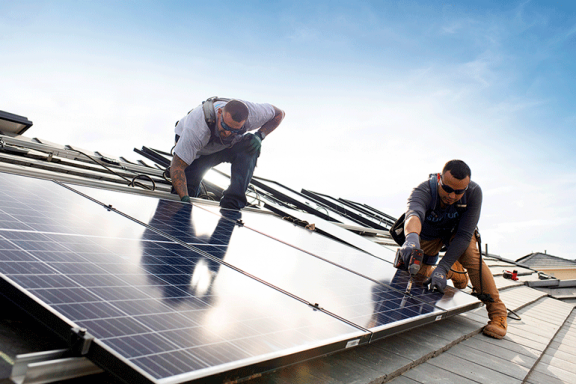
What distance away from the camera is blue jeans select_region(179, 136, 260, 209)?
19.7 feet

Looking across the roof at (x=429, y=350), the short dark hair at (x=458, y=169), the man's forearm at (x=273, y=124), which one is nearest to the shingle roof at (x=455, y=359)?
the roof at (x=429, y=350)

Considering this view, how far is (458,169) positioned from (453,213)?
610 millimetres

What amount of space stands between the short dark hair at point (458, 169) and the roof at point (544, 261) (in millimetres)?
15760

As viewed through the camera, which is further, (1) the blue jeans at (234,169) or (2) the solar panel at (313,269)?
(1) the blue jeans at (234,169)

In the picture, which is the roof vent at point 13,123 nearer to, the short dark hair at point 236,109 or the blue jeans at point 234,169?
the blue jeans at point 234,169

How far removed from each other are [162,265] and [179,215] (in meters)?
1.61

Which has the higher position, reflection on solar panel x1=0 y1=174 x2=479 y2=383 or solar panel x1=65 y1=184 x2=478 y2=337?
solar panel x1=65 y1=184 x2=478 y2=337

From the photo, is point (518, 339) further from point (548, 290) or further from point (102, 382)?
point (548, 290)

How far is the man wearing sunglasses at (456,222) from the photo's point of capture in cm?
429

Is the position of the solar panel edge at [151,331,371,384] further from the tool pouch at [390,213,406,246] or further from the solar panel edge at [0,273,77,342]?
the tool pouch at [390,213,406,246]

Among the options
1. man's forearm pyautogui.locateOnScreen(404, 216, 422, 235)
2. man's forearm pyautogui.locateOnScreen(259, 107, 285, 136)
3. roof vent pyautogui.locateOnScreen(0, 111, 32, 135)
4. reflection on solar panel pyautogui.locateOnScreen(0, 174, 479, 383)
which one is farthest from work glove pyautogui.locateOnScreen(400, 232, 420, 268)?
roof vent pyautogui.locateOnScreen(0, 111, 32, 135)

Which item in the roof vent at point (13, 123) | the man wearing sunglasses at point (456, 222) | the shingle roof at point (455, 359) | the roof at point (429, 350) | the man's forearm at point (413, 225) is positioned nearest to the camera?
the roof at point (429, 350)

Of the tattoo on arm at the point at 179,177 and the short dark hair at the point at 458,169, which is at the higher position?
the short dark hair at the point at 458,169

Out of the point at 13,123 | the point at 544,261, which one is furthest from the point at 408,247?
the point at 544,261
